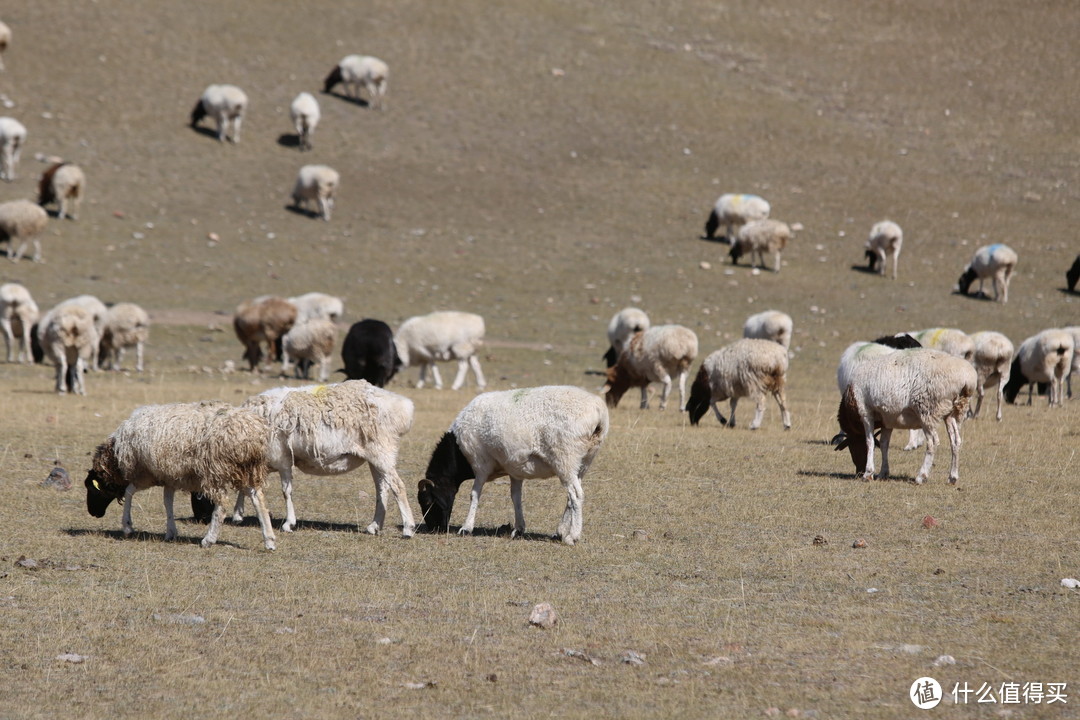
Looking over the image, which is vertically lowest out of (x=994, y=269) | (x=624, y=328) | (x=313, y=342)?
(x=313, y=342)

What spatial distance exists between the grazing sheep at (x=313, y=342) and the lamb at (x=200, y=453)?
39.1 feet

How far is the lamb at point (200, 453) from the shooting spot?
29.7 feet

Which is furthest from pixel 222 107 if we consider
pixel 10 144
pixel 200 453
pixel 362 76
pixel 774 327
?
pixel 200 453

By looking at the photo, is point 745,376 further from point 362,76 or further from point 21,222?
point 362,76

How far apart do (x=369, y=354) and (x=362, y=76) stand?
26.3 metres

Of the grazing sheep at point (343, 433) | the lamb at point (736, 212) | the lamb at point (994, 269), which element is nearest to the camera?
the grazing sheep at point (343, 433)

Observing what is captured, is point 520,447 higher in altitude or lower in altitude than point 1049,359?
lower

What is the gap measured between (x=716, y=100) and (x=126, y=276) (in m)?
27.1

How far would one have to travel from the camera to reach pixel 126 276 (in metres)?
28.3

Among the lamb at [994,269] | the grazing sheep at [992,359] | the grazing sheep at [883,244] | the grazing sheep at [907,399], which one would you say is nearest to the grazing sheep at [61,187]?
the grazing sheep at [883,244]

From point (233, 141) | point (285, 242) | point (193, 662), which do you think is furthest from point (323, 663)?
point (233, 141)

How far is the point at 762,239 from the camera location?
32938 millimetres

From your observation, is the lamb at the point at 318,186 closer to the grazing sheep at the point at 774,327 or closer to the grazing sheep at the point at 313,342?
the grazing sheep at the point at 313,342

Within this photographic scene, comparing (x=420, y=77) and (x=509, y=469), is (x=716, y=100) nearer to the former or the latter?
(x=420, y=77)
